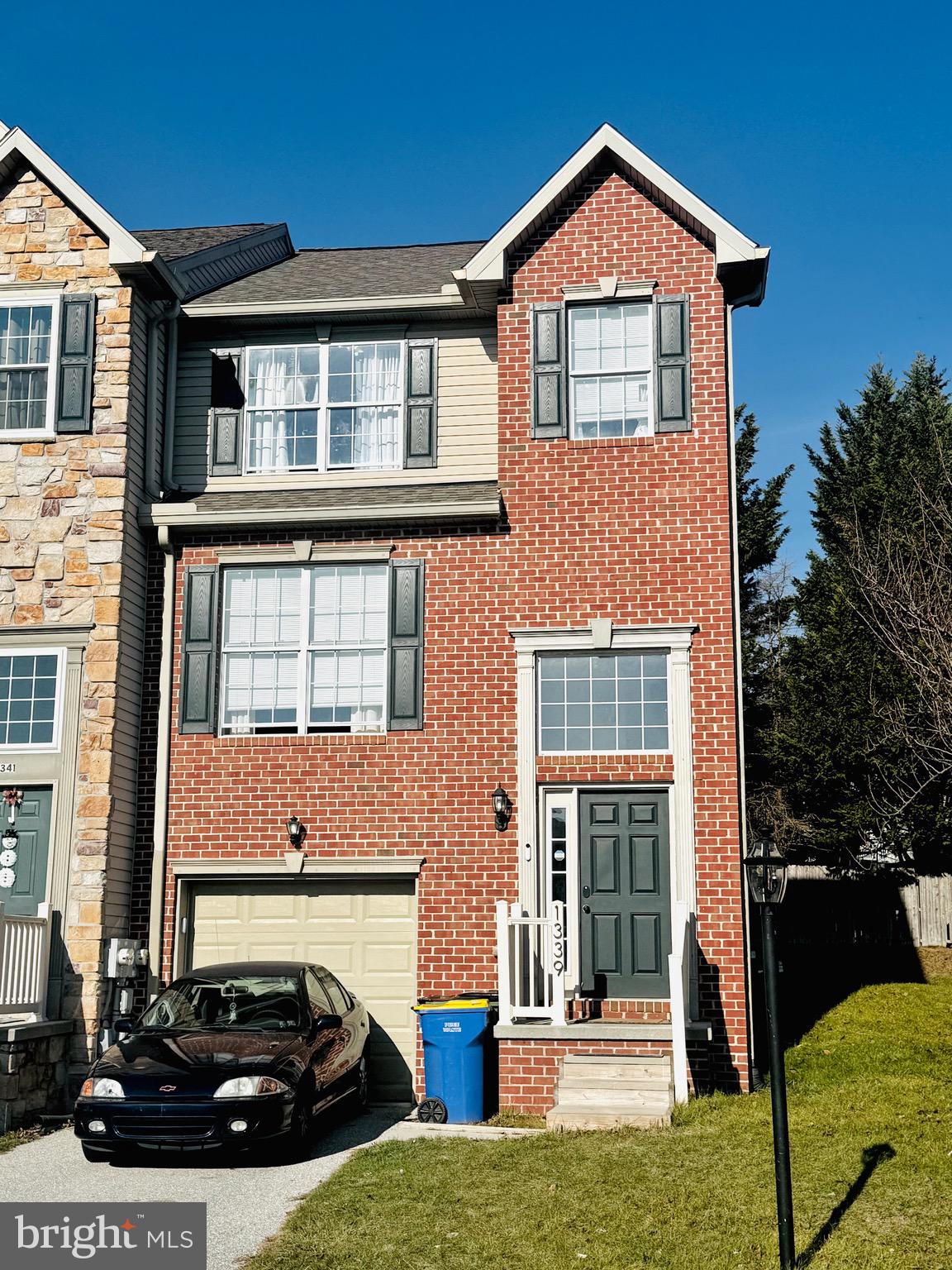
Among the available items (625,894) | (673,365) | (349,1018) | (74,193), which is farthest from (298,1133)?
(74,193)

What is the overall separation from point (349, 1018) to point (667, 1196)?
4292 millimetres

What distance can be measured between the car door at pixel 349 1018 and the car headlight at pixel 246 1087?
1.96 meters

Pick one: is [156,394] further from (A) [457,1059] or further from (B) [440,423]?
(A) [457,1059]

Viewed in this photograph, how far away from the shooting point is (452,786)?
1381 cm

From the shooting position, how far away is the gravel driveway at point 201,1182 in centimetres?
825

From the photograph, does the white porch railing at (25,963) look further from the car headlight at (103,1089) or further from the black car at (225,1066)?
the car headlight at (103,1089)

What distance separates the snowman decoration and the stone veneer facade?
20 cm

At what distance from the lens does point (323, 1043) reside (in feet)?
36.1

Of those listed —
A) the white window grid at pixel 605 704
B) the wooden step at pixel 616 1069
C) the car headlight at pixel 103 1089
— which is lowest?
the wooden step at pixel 616 1069

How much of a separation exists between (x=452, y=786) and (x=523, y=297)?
5378 mm

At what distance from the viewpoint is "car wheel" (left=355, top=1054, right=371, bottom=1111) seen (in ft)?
40.4

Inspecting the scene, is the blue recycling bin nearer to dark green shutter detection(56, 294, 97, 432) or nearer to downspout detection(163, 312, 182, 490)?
downspout detection(163, 312, 182, 490)

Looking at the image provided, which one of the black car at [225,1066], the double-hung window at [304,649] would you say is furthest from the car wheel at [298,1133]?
the double-hung window at [304,649]

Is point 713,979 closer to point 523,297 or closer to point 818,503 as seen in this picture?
point 523,297
